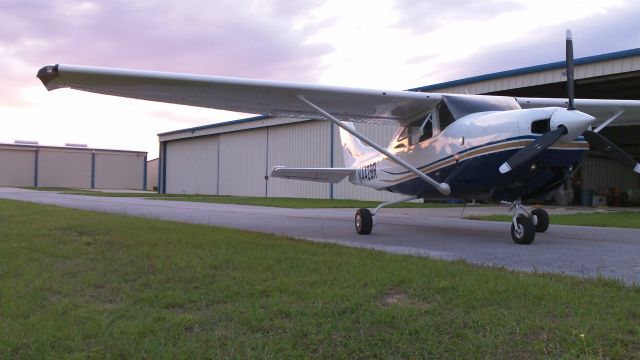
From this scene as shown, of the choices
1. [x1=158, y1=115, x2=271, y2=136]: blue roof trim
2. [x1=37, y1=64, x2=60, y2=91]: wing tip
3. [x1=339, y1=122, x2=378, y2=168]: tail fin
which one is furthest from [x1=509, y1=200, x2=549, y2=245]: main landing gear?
[x1=158, y1=115, x2=271, y2=136]: blue roof trim

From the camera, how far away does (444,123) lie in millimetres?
9617

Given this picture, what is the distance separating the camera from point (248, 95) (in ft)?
32.6

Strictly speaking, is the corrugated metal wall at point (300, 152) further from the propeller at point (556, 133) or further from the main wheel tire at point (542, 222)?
the propeller at point (556, 133)

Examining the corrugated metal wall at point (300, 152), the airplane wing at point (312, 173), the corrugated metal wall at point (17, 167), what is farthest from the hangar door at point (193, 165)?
the airplane wing at point (312, 173)

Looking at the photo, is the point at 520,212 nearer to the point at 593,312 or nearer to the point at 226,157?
the point at 593,312

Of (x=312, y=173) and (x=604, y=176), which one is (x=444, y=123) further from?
(x=604, y=176)

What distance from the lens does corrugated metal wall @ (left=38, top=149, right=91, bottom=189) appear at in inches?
2680

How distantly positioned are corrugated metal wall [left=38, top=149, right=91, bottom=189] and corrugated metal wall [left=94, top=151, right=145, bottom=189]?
1424mm

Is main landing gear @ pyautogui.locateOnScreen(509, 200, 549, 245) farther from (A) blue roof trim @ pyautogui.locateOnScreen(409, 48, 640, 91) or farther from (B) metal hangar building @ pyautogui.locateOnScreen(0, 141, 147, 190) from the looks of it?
(B) metal hangar building @ pyautogui.locateOnScreen(0, 141, 147, 190)

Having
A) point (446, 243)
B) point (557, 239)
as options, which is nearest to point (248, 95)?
point (446, 243)

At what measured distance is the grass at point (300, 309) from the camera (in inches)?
123

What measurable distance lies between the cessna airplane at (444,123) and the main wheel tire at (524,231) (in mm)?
15

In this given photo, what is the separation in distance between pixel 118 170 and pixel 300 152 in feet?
156

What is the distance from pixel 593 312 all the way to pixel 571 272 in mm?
2059
